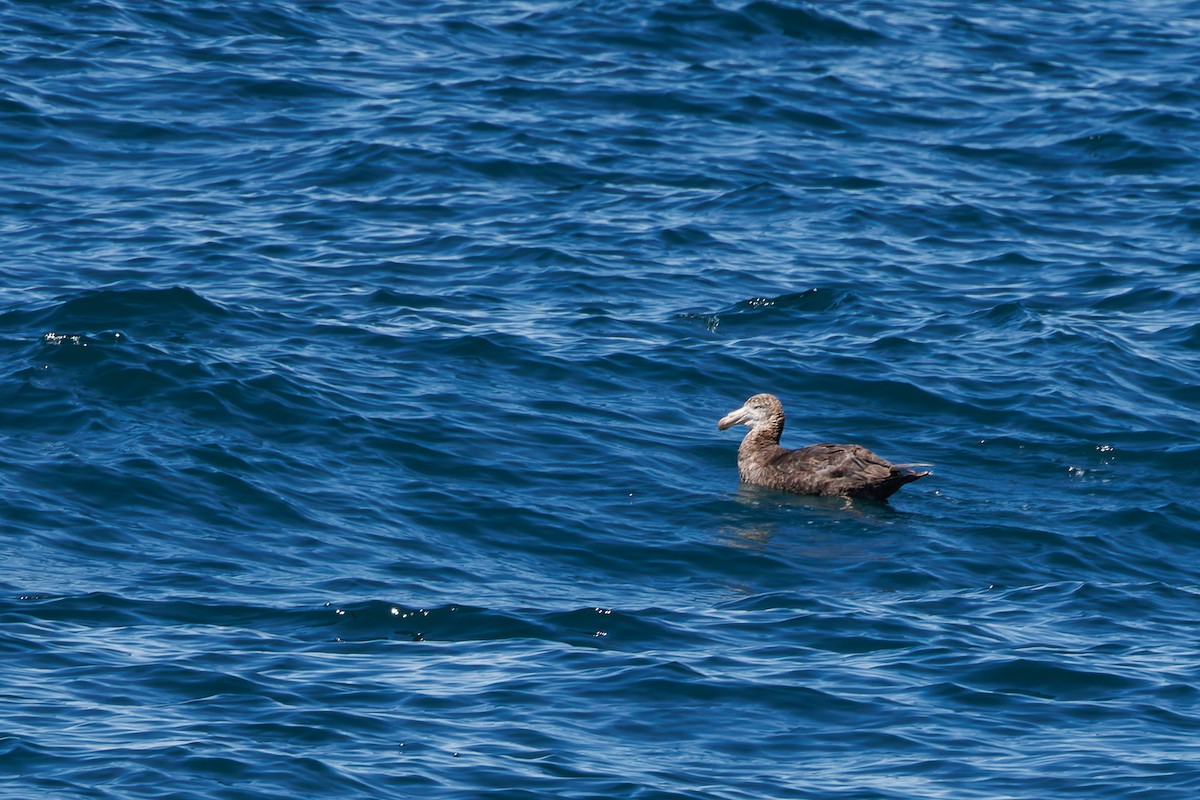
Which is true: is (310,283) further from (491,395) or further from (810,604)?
(810,604)

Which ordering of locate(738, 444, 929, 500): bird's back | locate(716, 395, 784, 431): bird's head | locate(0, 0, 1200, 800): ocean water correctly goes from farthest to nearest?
1. locate(716, 395, 784, 431): bird's head
2. locate(738, 444, 929, 500): bird's back
3. locate(0, 0, 1200, 800): ocean water

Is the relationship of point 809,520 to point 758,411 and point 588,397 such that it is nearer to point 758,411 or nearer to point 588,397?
A: point 758,411

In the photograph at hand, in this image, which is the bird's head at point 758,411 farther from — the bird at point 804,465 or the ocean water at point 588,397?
the ocean water at point 588,397

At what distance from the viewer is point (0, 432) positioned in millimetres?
17141

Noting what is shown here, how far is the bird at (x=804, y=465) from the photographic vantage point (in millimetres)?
17469

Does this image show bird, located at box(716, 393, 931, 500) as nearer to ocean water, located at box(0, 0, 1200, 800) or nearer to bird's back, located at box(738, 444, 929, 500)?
bird's back, located at box(738, 444, 929, 500)

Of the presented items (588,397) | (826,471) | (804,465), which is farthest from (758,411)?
(588,397)

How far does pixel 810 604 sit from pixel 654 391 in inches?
223

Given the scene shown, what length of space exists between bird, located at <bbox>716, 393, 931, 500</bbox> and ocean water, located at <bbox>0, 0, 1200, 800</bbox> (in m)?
0.30

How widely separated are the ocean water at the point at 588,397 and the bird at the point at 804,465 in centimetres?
30

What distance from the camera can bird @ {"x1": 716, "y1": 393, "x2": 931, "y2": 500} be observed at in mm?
17469

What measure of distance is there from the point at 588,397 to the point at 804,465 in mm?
2612

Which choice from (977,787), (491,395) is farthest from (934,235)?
(977,787)

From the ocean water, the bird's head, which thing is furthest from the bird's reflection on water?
the bird's head
